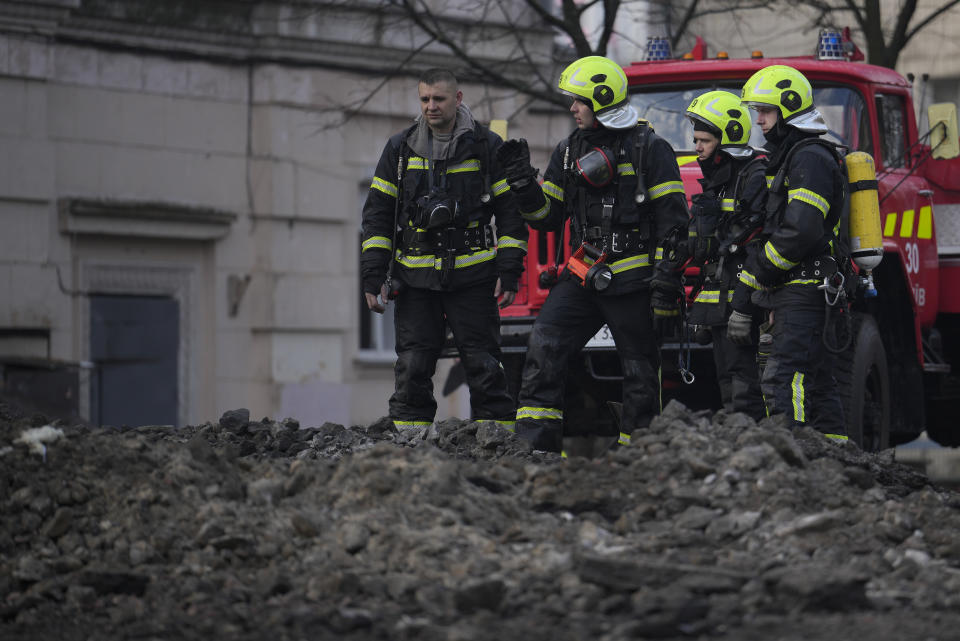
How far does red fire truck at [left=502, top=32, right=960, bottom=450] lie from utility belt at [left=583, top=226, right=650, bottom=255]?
0.95 meters

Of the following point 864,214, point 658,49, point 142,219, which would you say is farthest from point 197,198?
point 864,214

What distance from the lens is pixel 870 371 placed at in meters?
9.23

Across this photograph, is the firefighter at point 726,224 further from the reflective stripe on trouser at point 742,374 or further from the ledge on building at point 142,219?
the ledge on building at point 142,219

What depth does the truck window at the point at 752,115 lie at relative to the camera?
9.62m

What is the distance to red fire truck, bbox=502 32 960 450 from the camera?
30.6ft

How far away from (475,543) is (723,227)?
291 centimetres

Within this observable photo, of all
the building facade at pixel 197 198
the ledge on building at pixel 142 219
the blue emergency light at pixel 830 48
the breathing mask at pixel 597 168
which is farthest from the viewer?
the ledge on building at pixel 142 219

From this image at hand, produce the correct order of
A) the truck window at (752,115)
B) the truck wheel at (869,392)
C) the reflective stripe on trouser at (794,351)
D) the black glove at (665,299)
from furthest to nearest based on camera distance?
the truck window at (752,115), the truck wheel at (869,392), the black glove at (665,299), the reflective stripe on trouser at (794,351)

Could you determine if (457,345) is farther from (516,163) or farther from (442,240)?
(516,163)

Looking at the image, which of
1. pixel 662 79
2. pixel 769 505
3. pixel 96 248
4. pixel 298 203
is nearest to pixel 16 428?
pixel 769 505

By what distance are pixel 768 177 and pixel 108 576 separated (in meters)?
3.89

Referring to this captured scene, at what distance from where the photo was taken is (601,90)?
8.05 metres

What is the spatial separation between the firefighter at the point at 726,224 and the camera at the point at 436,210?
117cm

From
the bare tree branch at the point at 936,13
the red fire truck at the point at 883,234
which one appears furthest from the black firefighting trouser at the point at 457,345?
the bare tree branch at the point at 936,13
